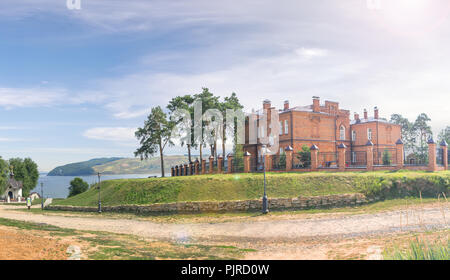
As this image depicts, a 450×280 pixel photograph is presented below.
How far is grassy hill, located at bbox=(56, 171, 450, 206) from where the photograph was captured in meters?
22.8

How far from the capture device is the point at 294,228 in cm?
1705

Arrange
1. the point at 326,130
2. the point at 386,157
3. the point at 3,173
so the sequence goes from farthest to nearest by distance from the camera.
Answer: the point at 3,173 → the point at 326,130 → the point at 386,157

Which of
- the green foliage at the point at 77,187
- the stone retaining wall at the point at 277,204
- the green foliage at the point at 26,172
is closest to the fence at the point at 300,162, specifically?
the stone retaining wall at the point at 277,204

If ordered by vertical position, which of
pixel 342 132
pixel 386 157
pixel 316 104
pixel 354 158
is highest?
pixel 316 104

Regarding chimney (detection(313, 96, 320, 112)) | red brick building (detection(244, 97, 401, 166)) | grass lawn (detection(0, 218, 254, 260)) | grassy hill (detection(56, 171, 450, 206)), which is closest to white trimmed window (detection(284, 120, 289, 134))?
red brick building (detection(244, 97, 401, 166))

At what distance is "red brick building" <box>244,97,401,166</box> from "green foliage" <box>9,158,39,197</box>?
217 ft

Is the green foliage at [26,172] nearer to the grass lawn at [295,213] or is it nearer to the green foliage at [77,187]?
the green foliage at [77,187]

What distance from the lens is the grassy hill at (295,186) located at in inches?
899

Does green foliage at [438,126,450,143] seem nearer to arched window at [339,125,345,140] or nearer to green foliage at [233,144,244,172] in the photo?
arched window at [339,125,345,140]

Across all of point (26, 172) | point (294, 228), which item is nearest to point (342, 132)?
point (294, 228)

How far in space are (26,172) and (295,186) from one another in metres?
83.1

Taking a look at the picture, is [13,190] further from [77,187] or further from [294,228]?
[294,228]

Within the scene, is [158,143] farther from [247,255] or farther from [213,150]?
[247,255]

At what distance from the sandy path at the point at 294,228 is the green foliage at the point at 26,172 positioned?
74.3 metres
